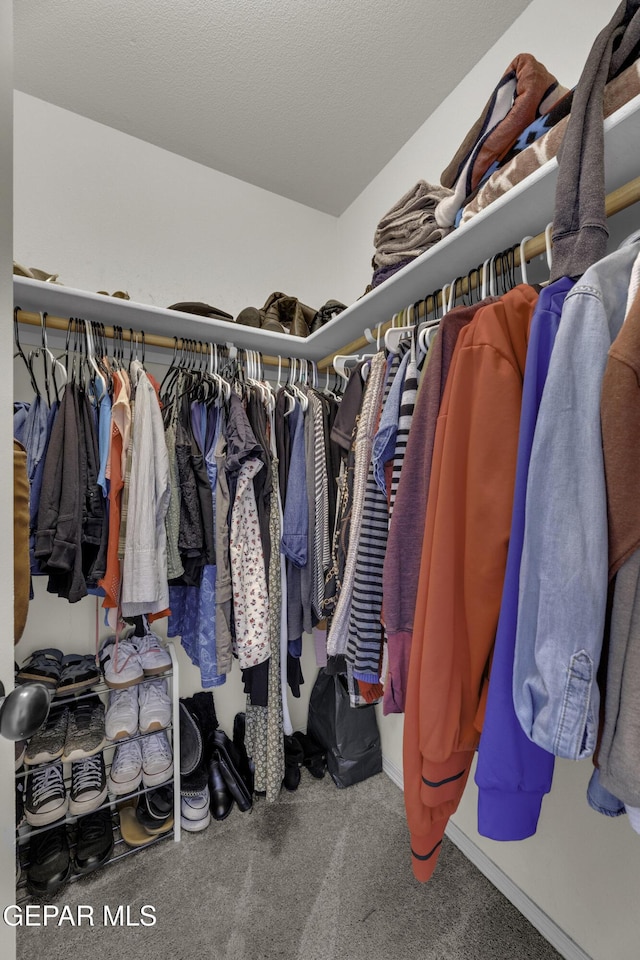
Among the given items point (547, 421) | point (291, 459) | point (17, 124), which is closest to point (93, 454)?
point (291, 459)

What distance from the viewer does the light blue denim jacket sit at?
51 centimetres

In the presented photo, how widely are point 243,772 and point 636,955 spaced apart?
1300 millimetres

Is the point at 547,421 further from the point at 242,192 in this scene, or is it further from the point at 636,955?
the point at 242,192

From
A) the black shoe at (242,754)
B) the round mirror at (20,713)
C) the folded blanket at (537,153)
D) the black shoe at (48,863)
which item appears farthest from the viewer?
the black shoe at (242,754)

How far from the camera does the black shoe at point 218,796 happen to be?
4.97 feet

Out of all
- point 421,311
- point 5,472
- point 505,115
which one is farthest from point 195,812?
point 505,115

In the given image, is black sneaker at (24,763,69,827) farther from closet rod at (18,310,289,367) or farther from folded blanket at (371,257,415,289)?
folded blanket at (371,257,415,289)

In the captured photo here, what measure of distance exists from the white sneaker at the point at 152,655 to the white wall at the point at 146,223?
141cm

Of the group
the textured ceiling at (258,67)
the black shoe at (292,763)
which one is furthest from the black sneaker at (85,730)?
the textured ceiling at (258,67)

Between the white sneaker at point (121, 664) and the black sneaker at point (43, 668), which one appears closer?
the black sneaker at point (43, 668)

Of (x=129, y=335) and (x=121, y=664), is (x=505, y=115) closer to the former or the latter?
(x=129, y=335)

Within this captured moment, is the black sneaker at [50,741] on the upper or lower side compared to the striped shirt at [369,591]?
lower

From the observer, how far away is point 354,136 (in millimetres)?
1710

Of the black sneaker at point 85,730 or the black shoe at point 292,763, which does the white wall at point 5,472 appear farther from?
the black shoe at point 292,763
